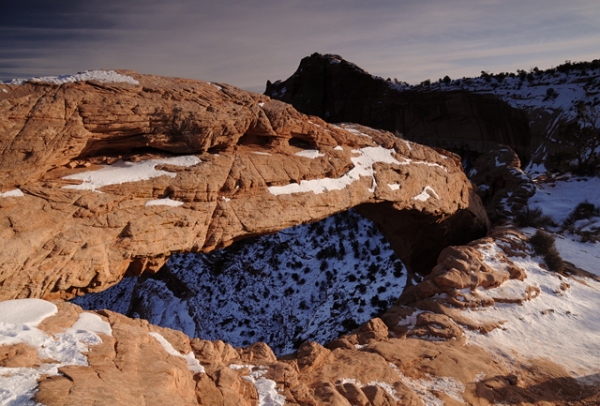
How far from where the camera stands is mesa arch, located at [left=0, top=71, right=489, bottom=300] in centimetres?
714

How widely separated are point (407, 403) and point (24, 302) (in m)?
5.47

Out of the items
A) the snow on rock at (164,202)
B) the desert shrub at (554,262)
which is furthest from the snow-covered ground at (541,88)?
the snow on rock at (164,202)

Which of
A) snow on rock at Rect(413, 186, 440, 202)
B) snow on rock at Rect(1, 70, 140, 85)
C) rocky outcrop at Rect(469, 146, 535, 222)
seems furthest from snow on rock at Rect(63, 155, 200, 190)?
rocky outcrop at Rect(469, 146, 535, 222)

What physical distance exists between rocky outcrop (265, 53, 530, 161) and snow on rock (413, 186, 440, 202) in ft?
72.5

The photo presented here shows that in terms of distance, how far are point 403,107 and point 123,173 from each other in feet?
101

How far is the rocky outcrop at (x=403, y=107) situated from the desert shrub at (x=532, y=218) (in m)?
17.9

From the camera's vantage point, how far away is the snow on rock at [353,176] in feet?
33.4

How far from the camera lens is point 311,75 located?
127 feet

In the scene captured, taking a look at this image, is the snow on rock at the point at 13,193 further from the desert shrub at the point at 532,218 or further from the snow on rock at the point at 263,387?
the desert shrub at the point at 532,218

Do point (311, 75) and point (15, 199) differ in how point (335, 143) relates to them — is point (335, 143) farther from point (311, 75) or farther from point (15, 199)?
point (311, 75)

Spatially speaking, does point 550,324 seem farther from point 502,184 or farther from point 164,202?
point 502,184

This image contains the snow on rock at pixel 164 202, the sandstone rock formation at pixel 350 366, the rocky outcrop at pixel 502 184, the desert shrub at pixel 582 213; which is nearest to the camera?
the sandstone rock formation at pixel 350 366

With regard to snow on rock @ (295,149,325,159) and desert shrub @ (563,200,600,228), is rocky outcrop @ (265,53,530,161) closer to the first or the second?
desert shrub @ (563,200,600,228)

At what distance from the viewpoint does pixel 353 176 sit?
11.2 metres
